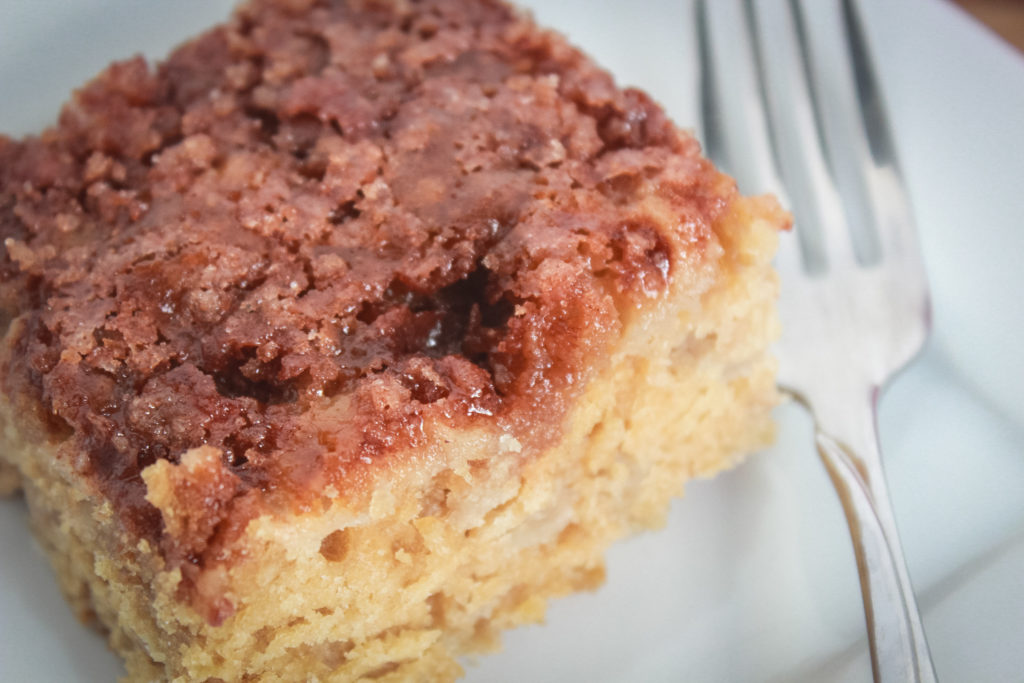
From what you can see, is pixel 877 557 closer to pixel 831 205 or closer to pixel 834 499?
pixel 834 499

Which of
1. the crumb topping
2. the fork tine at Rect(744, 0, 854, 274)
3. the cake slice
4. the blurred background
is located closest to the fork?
the fork tine at Rect(744, 0, 854, 274)

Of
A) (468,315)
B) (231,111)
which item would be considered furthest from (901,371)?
(231,111)

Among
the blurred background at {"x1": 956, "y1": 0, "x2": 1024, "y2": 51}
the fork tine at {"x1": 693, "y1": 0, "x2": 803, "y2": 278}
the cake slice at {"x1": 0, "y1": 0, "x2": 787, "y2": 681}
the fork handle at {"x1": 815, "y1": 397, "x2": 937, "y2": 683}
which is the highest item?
the blurred background at {"x1": 956, "y1": 0, "x2": 1024, "y2": 51}

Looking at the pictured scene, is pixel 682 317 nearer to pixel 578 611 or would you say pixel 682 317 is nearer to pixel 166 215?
pixel 578 611

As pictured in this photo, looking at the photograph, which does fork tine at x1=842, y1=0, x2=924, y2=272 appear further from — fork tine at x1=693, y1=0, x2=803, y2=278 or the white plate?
fork tine at x1=693, y1=0, x2=803, y2=278

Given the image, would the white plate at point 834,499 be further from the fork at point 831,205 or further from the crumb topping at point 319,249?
the crumb topping at point 319,249
